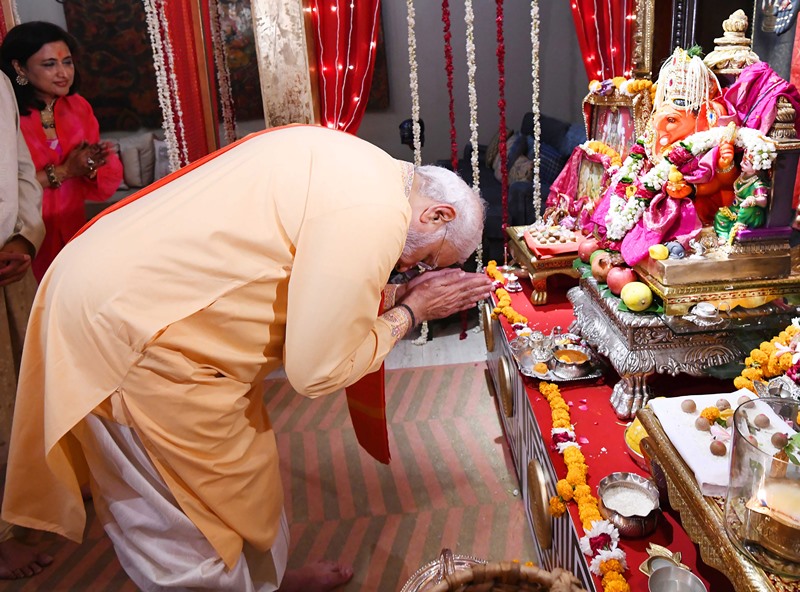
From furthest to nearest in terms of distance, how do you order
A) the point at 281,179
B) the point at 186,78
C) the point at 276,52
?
1. the point at 186,78
2. the point at 276,52
3. the point at 281,179

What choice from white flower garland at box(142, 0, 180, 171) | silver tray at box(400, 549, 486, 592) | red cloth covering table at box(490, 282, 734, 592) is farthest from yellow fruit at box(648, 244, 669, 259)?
white flower garland at box(142, 0, 180, 171)

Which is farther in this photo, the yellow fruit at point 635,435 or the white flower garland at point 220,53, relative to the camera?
the white flower garland at point 220,53

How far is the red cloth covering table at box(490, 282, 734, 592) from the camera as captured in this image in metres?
1.66

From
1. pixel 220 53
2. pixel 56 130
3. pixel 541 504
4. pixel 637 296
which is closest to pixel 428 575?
pixel 541 504

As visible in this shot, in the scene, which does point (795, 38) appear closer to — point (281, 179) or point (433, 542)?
point (281, 179)

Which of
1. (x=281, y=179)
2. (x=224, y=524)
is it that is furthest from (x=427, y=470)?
(x=281, y=179)

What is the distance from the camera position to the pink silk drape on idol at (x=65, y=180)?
3.07 metres

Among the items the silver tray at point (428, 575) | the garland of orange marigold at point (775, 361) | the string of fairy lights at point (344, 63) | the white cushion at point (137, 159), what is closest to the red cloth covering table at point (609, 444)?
the silver tray at point (428, 575)

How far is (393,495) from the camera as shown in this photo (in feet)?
9.57

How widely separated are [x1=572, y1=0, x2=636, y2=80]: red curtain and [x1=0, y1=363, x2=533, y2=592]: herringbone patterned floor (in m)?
1.98

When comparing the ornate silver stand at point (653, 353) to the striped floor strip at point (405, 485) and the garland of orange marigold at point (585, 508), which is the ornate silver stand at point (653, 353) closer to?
the garland of orange marigold at point (585, 508)

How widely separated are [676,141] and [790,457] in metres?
1.67

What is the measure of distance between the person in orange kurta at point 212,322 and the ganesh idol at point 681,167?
1.06 metres

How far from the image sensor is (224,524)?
179 cm
